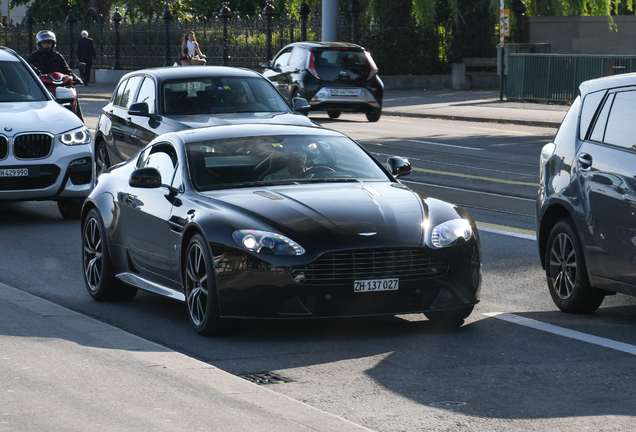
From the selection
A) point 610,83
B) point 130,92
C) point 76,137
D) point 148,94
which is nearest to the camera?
point 610,83

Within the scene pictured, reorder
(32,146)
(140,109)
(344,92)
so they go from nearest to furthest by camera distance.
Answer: (32,146) < (140,109) < (344,92)

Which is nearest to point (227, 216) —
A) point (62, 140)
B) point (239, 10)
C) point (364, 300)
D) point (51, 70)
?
point (364, 300)

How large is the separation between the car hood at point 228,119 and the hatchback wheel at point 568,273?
5349 mm

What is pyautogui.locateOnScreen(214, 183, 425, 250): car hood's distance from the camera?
7258mm

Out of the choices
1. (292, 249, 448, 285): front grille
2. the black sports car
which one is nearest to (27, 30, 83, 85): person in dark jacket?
the black sports car

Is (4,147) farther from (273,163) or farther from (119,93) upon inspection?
(273,163)

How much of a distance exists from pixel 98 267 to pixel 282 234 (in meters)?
2.29

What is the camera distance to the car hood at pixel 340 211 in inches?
286

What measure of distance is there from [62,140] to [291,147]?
523 cm

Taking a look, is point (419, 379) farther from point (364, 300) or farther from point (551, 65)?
point (551, 65)

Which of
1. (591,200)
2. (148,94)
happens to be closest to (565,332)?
(591,200)

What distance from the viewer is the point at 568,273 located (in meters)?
8.22

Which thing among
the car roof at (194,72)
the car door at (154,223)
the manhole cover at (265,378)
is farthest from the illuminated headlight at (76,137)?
the manhole cover at (265,378)

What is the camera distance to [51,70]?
19406mm
